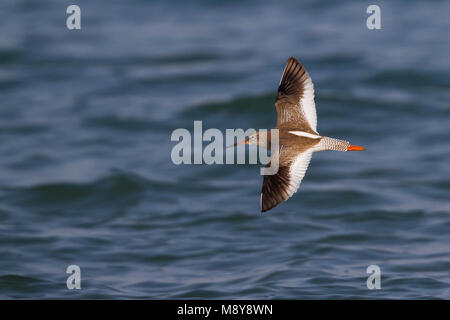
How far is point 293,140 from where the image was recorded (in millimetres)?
8734

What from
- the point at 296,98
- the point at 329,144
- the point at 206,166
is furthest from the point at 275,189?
the point at 206,166

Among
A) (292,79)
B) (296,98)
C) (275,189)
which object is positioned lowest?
(275,189)

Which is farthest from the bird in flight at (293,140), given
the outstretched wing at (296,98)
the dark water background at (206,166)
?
the dark water background at (206,166)

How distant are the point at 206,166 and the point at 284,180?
7.97m

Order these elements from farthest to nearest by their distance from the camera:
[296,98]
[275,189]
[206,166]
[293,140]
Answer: [206,166] → [296,98] → [293,140] → [275,189]

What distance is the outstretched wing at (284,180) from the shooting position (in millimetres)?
8273

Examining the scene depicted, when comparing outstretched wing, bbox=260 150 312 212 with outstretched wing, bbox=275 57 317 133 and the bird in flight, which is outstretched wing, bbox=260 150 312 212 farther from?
outstretched wing, bbox=275 57 317 133

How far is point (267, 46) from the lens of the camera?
21172mm

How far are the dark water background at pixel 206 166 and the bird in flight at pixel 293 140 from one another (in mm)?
2732

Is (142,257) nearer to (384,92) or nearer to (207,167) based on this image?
(207,167)

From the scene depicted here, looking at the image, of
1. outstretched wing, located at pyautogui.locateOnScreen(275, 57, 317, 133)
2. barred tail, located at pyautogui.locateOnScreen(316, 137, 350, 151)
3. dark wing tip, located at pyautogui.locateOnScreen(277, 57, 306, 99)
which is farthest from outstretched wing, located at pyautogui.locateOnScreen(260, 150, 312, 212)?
dark wing tip, located at pyautogui.locateOnScreen(277, 57, 306, 99)

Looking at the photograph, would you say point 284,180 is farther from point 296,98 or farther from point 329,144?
point 296,98

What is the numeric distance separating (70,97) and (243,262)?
29.3 feet

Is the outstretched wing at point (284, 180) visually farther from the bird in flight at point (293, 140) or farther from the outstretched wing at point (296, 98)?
the outstretched wing at point (296, 98)
